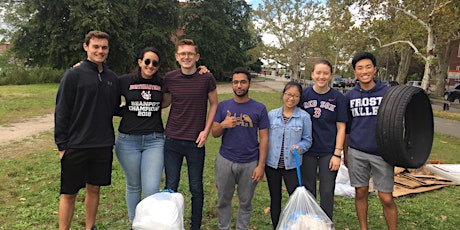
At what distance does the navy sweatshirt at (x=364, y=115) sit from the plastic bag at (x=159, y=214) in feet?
5.67

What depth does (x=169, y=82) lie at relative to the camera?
329cm

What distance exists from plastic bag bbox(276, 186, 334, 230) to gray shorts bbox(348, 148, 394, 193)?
60 centimetres

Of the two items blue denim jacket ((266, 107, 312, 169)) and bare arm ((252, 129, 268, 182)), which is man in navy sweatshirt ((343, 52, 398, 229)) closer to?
blue denim jacket ((266, 107, 312, 169))

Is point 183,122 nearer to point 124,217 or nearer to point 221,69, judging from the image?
point 124,217

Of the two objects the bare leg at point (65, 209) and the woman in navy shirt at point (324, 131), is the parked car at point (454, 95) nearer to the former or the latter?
the woman in navy shirt at point (324, 131)

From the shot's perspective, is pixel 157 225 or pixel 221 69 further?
pixel 221 69

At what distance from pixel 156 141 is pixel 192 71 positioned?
0.74 meters

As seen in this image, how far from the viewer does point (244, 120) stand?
10.2 feet

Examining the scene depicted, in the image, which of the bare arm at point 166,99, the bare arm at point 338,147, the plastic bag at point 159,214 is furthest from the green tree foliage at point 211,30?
the plastic bag at point 159,214

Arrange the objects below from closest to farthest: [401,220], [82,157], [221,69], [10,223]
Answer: [82,157], [10,223], [401,220], [221,69]

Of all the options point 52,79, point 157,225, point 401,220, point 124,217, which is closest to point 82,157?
point 157,225

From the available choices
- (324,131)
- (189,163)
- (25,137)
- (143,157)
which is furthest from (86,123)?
(25,137)

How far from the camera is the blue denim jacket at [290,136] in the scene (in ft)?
10.3

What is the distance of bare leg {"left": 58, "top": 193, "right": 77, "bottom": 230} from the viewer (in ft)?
10.1
